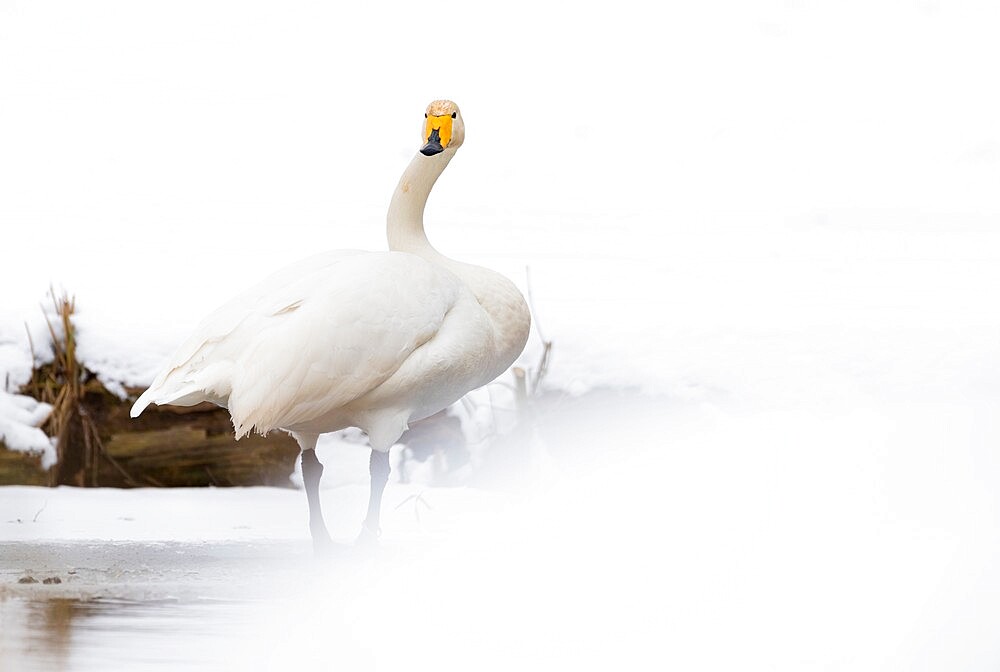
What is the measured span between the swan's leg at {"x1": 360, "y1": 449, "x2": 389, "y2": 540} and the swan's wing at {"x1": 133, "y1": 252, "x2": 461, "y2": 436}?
23 cm

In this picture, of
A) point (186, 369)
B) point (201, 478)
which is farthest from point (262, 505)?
point (186, 369)

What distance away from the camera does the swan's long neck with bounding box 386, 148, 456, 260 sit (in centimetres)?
377

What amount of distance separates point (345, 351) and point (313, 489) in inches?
19.1

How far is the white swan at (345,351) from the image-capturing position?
309cm

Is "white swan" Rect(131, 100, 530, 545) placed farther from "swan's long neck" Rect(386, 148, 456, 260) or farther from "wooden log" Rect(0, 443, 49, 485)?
"wooden log" Rect(0, 443, 49, 485)

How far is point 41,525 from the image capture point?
3.84 meters

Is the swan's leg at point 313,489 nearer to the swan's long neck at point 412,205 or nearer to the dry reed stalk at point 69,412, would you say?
the swan's long neck at point 412,205

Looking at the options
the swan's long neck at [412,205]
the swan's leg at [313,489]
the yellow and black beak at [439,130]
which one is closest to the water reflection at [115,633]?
the swan's leg at [313,489]

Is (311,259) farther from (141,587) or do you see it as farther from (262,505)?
(262,505)

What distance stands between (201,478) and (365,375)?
1.84 metres

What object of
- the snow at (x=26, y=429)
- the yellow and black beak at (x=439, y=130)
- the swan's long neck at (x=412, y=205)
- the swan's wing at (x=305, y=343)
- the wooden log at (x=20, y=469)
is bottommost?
the wooden log at (x=20, y=469)

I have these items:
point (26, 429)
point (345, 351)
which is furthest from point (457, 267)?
point (26, 429)

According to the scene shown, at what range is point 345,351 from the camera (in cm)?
315

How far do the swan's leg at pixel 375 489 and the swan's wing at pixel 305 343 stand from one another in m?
0.23
